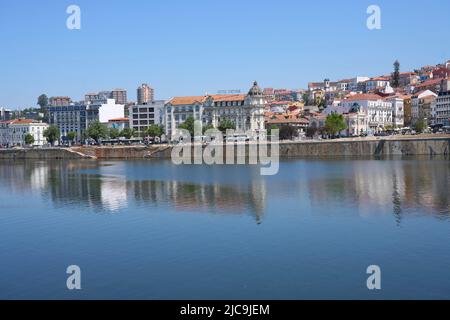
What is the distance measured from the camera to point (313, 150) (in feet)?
225

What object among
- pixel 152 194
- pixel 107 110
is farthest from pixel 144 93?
pixel 152 194

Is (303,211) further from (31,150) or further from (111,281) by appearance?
(31,150)

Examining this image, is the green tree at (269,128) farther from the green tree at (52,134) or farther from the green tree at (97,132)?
the green tree at (52,134)

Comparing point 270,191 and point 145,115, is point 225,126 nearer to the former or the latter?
point 145,115

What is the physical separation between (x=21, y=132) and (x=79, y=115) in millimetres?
12263

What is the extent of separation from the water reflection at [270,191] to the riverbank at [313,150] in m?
16.1

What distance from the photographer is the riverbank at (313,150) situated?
61.8 m

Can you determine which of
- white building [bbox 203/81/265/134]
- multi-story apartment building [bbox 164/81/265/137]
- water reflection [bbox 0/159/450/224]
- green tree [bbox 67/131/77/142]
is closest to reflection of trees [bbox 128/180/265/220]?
water reflection [bbox 0/159/450/224]

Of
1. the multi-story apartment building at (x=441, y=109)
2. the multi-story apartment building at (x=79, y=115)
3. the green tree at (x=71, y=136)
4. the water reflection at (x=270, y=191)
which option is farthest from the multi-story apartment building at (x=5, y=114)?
the water reflection at (x=270, y=191)

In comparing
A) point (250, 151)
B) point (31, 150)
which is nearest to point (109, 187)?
point (250, 151)

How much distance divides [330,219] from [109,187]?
1851 cm

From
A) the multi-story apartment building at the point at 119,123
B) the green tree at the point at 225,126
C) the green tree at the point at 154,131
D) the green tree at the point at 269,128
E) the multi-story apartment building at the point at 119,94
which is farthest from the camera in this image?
the multi-story apartment building at the point at 119,94

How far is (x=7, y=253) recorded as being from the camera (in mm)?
18734

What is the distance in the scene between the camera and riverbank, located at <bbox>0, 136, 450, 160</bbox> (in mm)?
61750
